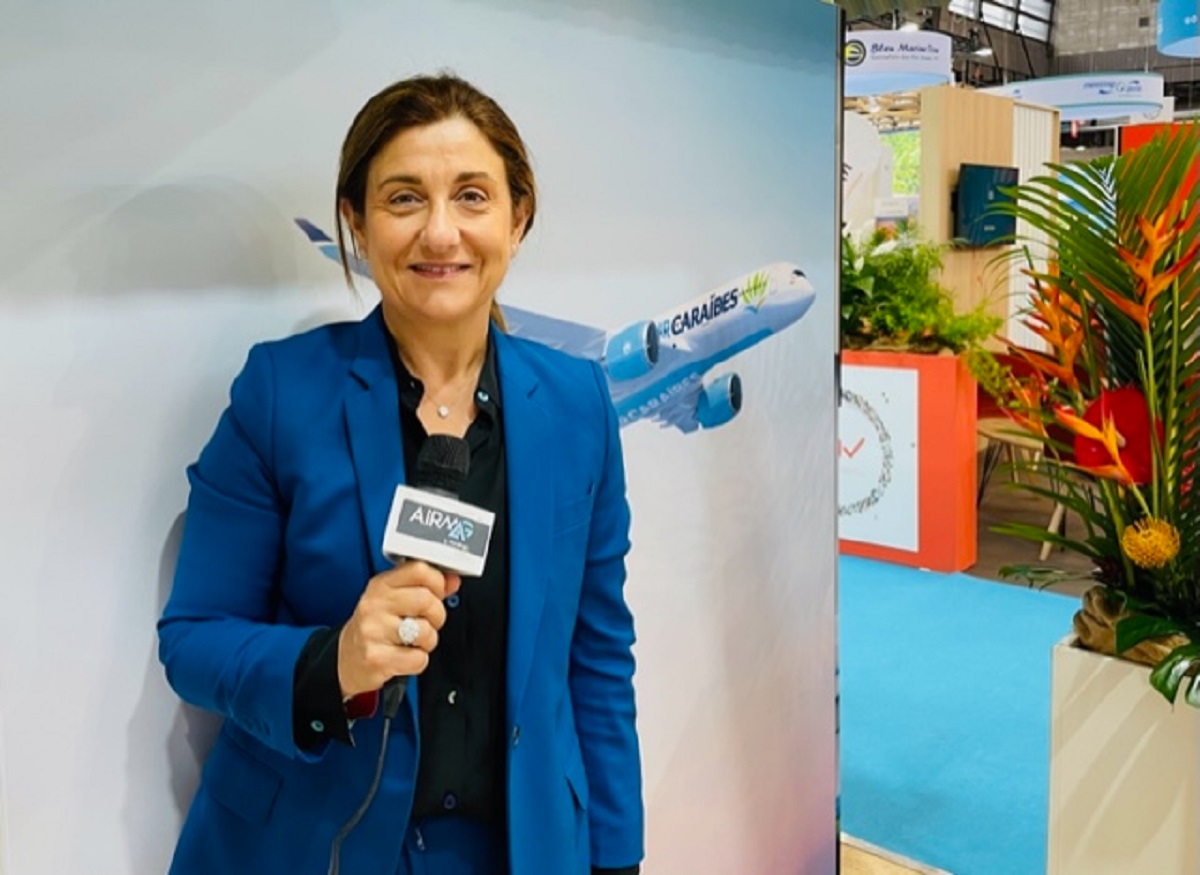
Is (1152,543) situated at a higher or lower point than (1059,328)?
lower

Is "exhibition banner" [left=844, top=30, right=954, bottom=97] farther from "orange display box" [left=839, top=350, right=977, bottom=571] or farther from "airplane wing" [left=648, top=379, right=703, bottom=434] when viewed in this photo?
"airplane wing" [left=648, top=379, right=703, bottom=434]

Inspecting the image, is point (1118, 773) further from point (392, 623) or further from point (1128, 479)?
point (392, 623)

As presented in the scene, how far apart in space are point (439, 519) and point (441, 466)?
0.06m

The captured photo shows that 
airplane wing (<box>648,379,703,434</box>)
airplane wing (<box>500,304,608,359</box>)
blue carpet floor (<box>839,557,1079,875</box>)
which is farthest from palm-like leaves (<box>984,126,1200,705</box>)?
blue carpet floor (<box>839,557,1079,875</box>)

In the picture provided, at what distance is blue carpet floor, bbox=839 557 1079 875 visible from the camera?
3.23m

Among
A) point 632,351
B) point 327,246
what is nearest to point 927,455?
point 632,351

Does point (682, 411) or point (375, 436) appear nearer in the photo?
point (375, 436)

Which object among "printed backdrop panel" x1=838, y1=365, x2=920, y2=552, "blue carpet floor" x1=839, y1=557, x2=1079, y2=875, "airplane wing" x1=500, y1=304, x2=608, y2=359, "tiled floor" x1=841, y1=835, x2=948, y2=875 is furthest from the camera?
"printed backdrop panel" x1=838, y1=365, x2=920, y2=552

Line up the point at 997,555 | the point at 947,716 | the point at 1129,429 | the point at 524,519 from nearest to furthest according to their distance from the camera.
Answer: the point at 524,519, the point at 1129,429, the point at 947,716, the point at 997,555

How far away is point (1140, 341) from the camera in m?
2.25

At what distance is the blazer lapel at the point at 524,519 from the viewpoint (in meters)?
1.29

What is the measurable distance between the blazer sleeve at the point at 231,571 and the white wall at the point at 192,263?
0.47ft

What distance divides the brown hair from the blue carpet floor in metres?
2.49

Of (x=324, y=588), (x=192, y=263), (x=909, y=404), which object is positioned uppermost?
(x=192, y=263)
